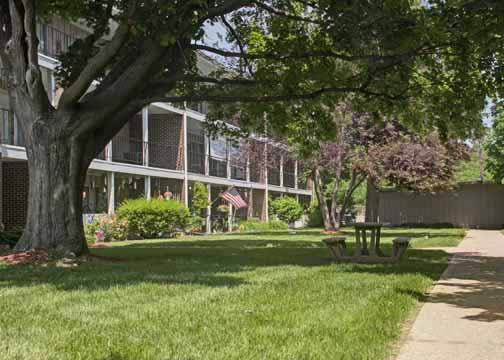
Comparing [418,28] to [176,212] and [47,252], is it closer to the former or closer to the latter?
[47,252]

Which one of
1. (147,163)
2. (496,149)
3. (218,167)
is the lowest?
(147,163)

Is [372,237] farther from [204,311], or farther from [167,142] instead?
[167,142]

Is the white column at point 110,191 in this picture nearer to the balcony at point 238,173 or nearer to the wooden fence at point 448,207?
the balcony at point 238,173

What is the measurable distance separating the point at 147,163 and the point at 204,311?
76.6 feet

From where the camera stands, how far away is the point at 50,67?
75.7ft

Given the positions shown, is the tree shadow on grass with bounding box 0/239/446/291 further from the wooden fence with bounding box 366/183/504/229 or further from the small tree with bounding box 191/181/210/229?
the wooden fence with bounding box 366/183/504/229

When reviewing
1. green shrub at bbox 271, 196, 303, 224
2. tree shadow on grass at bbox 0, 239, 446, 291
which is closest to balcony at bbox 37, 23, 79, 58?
tree shadow on grass at bbox 0, 239, 446, 291

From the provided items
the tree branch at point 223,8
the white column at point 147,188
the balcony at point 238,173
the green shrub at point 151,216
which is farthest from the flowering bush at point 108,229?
the balcony at point 238,173

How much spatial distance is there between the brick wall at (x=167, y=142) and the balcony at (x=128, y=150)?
3.66 ft

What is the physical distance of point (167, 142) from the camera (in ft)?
Result: 108

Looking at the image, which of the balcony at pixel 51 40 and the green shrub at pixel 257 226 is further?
the green shrub at pixel 257 226

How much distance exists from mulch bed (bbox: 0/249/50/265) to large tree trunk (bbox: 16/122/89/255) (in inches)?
14.3

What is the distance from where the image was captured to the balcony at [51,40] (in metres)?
23.9

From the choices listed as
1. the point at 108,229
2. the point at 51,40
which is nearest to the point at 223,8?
the point at 51,40
